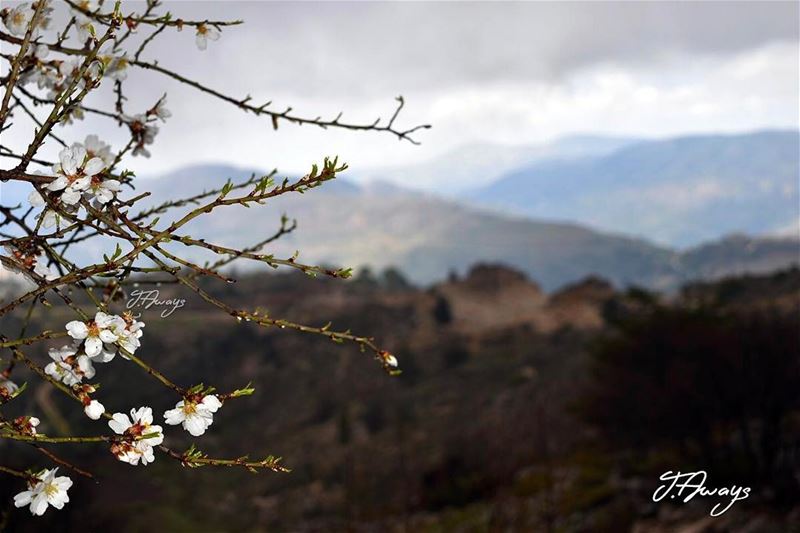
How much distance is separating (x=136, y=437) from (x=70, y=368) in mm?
367

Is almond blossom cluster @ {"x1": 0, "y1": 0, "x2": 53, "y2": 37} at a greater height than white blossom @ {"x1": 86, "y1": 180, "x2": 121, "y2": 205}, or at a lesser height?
greater

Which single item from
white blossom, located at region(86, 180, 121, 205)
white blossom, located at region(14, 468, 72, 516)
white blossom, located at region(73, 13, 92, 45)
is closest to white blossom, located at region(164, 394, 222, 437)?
white blossom, located at region(14, 468, 72, 516)

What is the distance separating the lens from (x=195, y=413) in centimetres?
167

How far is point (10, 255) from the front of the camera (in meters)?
1.91

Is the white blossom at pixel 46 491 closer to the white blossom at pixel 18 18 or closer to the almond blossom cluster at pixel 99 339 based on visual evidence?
the almond blossom cluster at pixel 99 339

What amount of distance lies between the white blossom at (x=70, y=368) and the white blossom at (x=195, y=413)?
13.2 inches

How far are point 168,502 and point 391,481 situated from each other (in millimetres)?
8785

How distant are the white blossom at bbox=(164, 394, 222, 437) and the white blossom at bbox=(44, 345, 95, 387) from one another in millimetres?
336

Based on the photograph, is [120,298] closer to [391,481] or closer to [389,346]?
[391,481]

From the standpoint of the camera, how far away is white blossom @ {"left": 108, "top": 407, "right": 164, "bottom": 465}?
1612mm

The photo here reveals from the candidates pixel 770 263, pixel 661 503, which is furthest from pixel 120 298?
pixel 770 263

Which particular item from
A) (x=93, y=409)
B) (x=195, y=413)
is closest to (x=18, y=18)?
(x=93, y=409)

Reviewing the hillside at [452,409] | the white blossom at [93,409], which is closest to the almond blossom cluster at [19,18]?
the hillside at [452,409]

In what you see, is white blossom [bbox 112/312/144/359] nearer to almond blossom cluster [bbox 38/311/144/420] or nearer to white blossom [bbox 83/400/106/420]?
almond blossom cluster [bbox 38/311/144/420]
